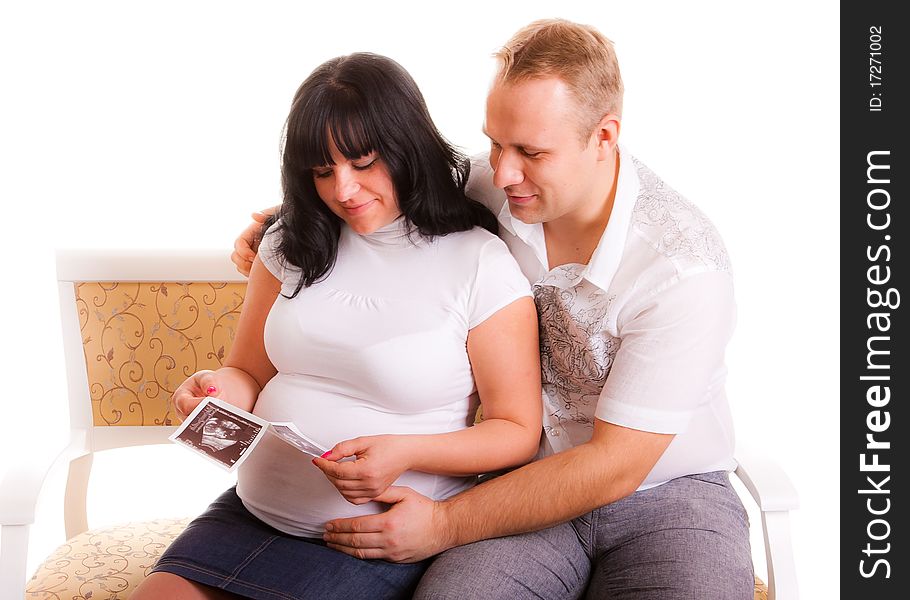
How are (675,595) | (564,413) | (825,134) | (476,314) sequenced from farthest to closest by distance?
(825,134), (564,413), (476,314), (675,595)

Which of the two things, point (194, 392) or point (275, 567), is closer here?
point (275, 567)

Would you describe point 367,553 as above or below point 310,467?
below

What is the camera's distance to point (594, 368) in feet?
6.85

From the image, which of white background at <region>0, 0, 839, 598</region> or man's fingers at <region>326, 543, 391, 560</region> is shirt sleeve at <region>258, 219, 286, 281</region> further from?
white background at <region>0, 0, 839, 598</region>

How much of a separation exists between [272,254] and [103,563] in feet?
2.71

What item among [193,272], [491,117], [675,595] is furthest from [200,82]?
[675,595]

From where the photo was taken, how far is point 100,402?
9.14 feet

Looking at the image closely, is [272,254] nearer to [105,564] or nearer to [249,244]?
[249,244]

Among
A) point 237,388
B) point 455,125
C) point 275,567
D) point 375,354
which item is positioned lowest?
point 275,567

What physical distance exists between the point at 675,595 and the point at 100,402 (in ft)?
5.48

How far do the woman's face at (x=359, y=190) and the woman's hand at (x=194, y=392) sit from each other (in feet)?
1.51

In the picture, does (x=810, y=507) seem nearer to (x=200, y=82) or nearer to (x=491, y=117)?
(x=491, y=117)

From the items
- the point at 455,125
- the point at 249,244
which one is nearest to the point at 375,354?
the point at 249,244

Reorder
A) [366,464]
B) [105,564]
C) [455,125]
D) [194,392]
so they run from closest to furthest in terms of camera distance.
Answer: [366,464]
[194,392]
[105,564]
[455,125]
